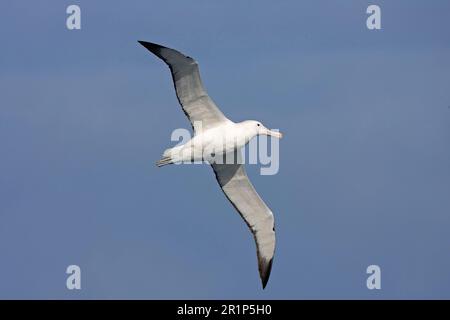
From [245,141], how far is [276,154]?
0.80 meters

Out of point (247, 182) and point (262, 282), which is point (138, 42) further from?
point (262, 282)

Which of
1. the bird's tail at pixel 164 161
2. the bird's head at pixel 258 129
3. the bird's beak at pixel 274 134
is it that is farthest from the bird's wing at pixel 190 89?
the bird's beak at pixel 274 134

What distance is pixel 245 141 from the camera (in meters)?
26.9

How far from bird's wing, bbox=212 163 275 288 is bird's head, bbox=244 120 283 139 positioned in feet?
3.96

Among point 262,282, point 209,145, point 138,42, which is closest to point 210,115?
point 209,145

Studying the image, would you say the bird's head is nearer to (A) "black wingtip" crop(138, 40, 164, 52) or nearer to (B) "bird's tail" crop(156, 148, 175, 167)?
(B) "bird's tail" crop(156, 148, 175, 167)

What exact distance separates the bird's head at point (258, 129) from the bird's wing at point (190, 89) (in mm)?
599

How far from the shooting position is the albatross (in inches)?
1022

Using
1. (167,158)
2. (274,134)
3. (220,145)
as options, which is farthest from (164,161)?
(274,134)

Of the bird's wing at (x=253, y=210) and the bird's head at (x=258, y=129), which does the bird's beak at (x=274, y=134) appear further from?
the bird's wing at (x=253, y=210)

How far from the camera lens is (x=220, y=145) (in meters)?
26.7

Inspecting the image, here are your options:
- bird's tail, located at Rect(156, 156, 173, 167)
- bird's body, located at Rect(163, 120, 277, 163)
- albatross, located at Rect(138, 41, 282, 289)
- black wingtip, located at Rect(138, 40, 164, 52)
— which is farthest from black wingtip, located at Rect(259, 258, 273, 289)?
black wingtip, located at Rect(138, 40, 164, 52)

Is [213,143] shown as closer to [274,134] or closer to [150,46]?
[274,134]

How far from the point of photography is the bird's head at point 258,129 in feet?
88.5
